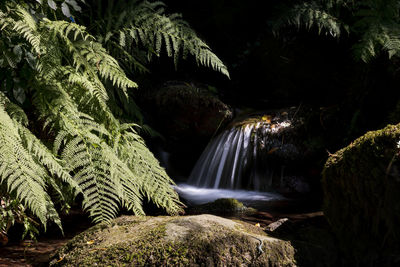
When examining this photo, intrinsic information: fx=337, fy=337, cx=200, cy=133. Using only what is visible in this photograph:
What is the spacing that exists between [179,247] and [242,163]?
10.6ft

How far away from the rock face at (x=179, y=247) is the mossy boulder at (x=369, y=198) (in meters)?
0.41

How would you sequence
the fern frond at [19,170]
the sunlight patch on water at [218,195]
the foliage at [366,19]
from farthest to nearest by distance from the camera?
1. the sunlight patch on water at [218,195]
2. the foliage at [366,19]
3. the fern frond at [19,170]

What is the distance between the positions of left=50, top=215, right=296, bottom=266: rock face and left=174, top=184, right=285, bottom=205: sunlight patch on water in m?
2.21

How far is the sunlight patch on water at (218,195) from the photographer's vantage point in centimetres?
402

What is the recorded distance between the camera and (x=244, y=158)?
4688 mm

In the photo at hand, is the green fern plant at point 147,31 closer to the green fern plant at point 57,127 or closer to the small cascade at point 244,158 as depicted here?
the green fern plant at point 57,127

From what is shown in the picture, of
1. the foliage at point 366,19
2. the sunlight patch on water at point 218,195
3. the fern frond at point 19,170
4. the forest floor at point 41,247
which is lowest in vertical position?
the forest floor at point 41,247

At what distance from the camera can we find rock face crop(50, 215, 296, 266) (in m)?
1.48

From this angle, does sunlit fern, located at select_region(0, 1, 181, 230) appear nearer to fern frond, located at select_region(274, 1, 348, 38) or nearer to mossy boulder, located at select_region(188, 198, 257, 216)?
mossy boulder, located at select_region(188, 198, 257, 216)

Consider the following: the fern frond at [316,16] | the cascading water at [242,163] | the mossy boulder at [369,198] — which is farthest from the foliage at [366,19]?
the mossy boulder at [369,198]

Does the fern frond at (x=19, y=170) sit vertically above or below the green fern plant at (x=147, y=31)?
below

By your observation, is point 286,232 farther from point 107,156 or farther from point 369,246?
point 107,156

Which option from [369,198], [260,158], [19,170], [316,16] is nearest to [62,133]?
[19,170]

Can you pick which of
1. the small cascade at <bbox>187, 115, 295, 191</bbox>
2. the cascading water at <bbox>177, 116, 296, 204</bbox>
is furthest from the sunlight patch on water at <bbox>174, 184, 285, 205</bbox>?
the small cascade at <bbox>187, 115, 295, 191</bbox>
